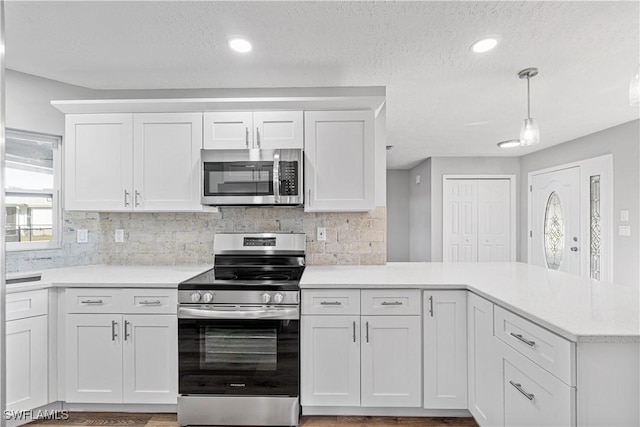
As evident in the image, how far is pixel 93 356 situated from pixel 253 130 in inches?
71.0

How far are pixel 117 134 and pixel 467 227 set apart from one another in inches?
210

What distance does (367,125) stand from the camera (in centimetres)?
242

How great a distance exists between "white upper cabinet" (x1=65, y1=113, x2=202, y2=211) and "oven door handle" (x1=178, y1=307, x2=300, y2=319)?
80 centimetres

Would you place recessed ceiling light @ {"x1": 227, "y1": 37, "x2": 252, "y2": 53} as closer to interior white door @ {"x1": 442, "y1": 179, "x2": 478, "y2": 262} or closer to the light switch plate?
the light switch plate

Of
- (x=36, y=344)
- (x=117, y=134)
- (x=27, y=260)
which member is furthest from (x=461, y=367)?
(x=27, y=260)

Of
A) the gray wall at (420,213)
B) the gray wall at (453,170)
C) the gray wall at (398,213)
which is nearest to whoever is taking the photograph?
the gray wall at (453,170)

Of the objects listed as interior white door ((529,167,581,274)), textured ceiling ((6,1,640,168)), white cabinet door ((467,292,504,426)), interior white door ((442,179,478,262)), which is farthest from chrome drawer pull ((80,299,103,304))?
interior white door ((529,167,581,274))

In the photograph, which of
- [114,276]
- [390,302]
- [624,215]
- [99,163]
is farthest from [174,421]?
[624,215]

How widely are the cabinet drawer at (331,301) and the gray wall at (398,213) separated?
18.0ft

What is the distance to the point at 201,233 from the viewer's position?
277cm

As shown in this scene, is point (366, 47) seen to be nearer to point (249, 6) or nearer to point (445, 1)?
point (445, 1)

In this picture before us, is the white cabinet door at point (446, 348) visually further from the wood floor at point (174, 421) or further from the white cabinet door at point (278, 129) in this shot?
the white cabinet door at point (278, 129)

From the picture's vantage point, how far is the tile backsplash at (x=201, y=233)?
2.74 metres

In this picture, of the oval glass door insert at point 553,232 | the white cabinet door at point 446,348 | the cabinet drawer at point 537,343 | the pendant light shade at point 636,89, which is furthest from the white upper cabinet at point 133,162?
the oval glass door insert at point 553,232
